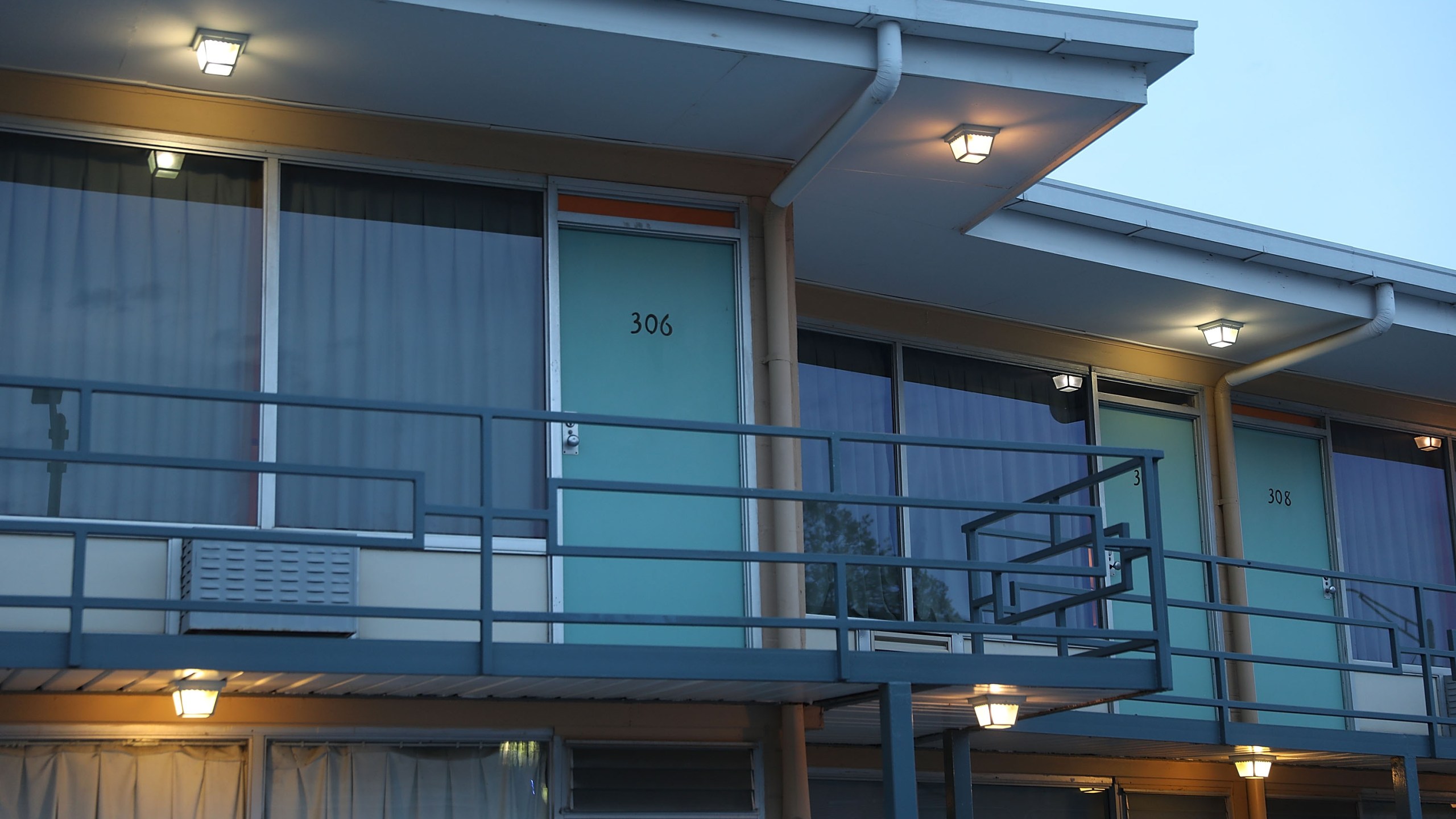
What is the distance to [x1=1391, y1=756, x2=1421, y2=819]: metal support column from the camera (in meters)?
9.05

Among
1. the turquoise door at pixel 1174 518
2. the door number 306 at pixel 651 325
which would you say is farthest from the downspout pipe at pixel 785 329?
the turquoise door at pixel 1174 518

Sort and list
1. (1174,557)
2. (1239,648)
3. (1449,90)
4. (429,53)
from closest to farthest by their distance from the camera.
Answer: (429,53) → (1174,557) → (1239,648) → (1449,90)

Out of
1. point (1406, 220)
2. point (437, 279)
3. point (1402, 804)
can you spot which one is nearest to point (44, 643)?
point (437, 279)

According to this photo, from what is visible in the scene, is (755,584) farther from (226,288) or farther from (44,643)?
(44,643)

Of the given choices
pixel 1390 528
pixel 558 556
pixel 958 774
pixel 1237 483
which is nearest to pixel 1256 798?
pixel 1237 483

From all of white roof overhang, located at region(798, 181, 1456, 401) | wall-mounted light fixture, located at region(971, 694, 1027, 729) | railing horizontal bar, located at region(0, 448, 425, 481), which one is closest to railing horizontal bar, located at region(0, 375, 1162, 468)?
railing horizontal bar, located at region(0, 448, 425, 481)

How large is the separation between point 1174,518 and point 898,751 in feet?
17.2

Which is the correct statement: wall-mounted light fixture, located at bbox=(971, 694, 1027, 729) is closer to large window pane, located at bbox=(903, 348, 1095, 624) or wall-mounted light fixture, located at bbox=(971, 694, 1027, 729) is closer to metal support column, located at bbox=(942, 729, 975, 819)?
metal support column, located at bbox=(942, 729, 975, 819)

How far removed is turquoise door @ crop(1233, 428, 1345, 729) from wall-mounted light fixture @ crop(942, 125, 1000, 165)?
4699 mm

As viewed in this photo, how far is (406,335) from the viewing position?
7.32 m

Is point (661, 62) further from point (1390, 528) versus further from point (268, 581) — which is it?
point (1390, 528)

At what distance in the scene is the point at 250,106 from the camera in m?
7.16

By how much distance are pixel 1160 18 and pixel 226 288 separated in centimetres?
453

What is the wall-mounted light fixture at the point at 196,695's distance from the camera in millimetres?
5836
